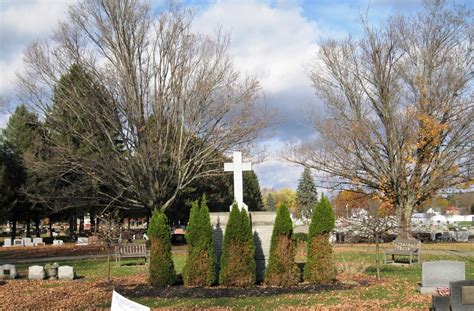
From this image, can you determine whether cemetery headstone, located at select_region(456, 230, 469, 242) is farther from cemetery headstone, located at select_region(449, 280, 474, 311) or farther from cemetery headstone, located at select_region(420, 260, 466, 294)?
cemetery headstone, located at select_region(449, 280, 474, 311)

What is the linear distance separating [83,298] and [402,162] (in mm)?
23680

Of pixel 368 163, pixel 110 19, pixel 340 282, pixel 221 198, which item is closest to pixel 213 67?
pixel 110 19

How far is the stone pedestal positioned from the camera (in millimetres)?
14695

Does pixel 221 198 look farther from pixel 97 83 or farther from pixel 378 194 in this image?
pixel 97 83

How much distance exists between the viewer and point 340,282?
14.1 m

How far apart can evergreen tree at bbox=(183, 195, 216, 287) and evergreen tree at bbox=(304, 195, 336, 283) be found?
2416mm

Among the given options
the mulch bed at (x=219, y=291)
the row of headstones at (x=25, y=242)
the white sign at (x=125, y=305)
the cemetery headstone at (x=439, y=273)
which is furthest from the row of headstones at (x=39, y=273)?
the row of headstones at (x=25, y=242)

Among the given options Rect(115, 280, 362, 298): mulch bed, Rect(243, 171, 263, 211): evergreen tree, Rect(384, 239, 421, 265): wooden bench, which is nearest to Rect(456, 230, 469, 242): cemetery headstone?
Rect(384, 239, 421, 265): wooden bench

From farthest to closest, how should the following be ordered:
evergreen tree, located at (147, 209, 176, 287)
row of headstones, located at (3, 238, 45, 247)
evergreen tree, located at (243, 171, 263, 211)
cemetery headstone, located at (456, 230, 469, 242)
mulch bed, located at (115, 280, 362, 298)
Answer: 1. evergreen tree, located at (243, 171, 263, 211)
2. row of headstones, located at (3, 238, 45, 247)
3. cemetery headstone, located at (456, 230, 469, 242)
4. evergreen tree, located at (147, 209, 176, 287)
5. mulch bed, located at (115, 280, 362, 298)

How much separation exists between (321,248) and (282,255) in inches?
39.3

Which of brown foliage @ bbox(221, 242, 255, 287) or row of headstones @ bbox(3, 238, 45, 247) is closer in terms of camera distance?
brown foliage @ bbox(221, 242, 255, 287)

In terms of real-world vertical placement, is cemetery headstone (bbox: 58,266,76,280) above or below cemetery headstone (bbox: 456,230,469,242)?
A: above

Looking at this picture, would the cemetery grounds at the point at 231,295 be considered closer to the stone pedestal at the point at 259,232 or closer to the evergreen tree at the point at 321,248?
the evergreen tree at the point at 321,248

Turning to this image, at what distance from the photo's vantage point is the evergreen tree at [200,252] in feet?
45.1
